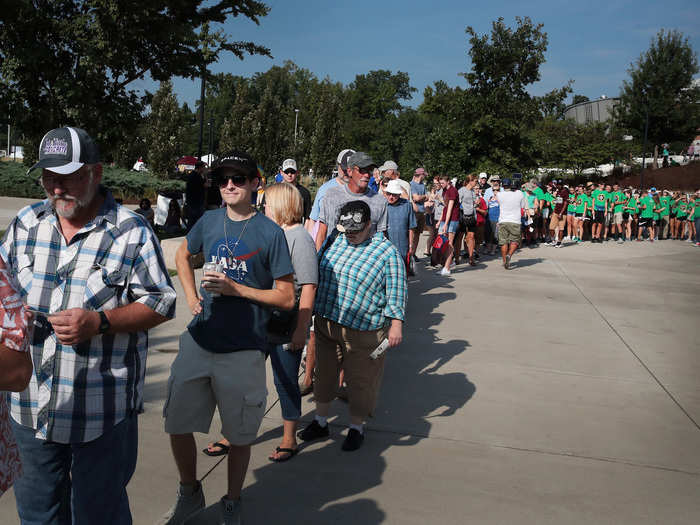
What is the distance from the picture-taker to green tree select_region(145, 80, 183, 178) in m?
32.8

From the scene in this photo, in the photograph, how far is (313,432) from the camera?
4.43 metres

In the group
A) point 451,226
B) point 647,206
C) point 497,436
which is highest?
point 647,206

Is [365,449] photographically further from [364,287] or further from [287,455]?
[364,287]

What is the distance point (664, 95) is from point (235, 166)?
154 ft

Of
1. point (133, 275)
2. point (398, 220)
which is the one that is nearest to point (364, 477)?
point (133, 275)

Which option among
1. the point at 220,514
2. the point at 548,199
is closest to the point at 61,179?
the point at 220,514

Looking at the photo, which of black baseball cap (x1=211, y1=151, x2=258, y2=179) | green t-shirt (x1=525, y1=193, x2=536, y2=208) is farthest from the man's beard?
green t-shirt (x1=525, y1=193, x2=536, y2=208)

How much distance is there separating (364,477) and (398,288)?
1206 mm

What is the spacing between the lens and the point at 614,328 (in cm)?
848

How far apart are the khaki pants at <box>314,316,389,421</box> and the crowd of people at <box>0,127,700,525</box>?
0.01 meters

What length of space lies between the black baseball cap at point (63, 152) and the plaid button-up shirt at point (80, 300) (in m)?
0.19

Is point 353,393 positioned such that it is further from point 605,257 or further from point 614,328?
point 605,257

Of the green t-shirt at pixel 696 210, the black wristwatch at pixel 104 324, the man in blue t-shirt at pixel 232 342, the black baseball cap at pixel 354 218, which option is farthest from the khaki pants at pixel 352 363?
the green t-shirt at pixel 696 210

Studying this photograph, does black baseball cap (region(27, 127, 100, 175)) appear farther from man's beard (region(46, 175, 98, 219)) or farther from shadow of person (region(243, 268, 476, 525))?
shadow of person (region(243, 268, 476, 525))
